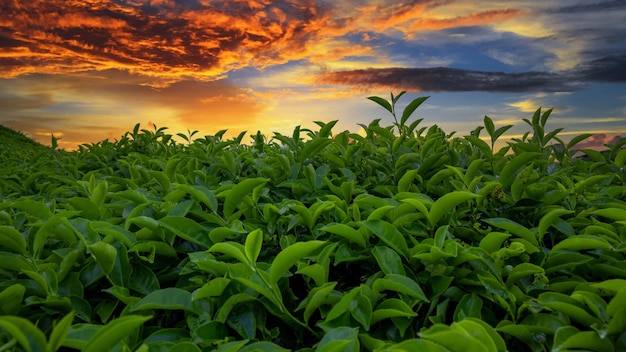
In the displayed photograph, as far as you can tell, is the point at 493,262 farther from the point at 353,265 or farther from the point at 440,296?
the point at 353,265

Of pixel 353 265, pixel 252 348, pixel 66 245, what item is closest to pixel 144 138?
pixel 66 245

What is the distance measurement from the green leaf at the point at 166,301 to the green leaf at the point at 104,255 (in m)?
0.18

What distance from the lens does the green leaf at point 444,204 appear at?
179 cm

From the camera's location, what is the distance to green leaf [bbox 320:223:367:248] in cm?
176

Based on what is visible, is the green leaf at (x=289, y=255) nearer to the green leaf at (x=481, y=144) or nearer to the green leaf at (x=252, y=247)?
the green leaf at (x=252, y=247)

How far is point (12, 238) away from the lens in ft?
5.52

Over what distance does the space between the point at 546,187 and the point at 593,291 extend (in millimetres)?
717

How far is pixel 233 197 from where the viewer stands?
6.75 ft

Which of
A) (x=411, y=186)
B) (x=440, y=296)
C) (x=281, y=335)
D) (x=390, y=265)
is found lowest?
(x=281, y=335)

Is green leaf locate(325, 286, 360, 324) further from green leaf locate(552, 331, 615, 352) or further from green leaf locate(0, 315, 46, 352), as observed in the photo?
green leaf locate(0, 315, 46, 352)

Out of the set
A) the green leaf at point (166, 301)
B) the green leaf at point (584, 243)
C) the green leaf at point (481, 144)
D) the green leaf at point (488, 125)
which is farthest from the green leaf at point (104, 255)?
the green leaf at point (488, 125)

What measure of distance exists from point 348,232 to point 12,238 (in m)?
1.11

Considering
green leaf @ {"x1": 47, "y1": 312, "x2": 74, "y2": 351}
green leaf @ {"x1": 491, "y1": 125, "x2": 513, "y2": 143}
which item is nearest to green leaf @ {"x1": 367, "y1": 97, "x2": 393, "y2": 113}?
green leaf @ {"x1": 491, "y1": 125, "x2": 513, "y2": 143}

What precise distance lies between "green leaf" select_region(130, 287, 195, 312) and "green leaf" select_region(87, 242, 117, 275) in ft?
0.61
